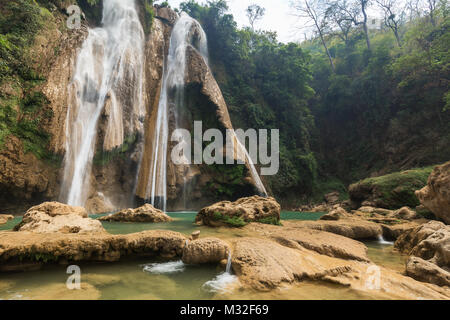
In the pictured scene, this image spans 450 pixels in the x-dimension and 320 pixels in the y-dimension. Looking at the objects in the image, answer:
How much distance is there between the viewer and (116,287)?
2598 millimetres

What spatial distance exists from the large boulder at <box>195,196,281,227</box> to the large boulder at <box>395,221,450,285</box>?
3.38 metres

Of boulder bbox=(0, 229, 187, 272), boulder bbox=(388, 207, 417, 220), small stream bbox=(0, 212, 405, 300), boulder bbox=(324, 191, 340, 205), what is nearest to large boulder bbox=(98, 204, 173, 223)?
boulder bbox=(0, 229, 187, 272)

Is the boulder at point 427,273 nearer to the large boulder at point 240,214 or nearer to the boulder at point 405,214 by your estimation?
the large boulder at point 240,214

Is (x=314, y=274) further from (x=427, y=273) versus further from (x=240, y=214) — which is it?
(x=240, y=214)

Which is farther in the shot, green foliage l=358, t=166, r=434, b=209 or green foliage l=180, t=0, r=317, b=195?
green foliage l=180, t=0, r=317, b=195

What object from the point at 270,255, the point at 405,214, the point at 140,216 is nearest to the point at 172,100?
the point at 140,216

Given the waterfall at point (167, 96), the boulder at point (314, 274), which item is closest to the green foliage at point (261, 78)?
the waterfall at point (167, 96)

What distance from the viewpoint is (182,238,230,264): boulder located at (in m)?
3.48

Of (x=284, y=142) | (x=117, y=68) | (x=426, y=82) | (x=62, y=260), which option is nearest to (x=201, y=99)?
(x=117, y=68)

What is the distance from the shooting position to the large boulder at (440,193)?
6.47 meters

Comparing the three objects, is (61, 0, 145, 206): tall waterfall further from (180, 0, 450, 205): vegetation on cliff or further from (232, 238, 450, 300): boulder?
(232, 238, 450, 300): boulder

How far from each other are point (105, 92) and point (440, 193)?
17.8 metres

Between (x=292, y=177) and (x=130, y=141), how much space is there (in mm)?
14717

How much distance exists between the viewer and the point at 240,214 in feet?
22.5
